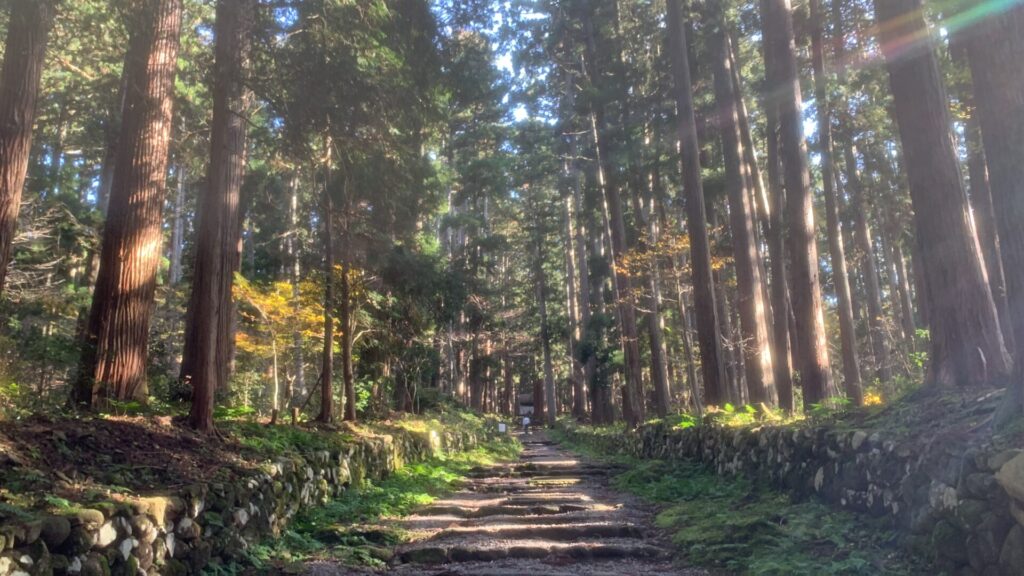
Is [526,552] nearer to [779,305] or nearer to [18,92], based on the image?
[18,92]

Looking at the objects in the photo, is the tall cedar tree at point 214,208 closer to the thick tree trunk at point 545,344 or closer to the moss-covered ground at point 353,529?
the moss-covered ground at point 353,529

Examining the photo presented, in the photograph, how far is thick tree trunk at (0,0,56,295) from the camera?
20.5 feet

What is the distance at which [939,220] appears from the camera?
7152 millimetres

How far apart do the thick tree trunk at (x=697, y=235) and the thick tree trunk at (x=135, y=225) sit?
1015 centimetres

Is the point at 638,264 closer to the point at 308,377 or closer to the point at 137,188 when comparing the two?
the point at 137,188

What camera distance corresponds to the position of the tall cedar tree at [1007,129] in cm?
491

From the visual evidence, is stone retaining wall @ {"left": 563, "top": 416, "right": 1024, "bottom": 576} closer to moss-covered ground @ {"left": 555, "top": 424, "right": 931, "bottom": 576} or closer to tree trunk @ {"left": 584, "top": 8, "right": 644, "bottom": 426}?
moss-covered ground @ {"left": 555, "top": 424, "right": 931, "bottom": 576}

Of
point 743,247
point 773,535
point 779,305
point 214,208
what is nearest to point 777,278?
point 779,305

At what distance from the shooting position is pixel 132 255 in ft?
27.7

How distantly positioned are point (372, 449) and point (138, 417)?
4699 mm

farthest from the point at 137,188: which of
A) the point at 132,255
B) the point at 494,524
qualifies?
the point at 494,524

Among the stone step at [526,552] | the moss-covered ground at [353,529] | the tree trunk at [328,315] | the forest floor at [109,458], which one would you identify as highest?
the tree trunk at [328,315]

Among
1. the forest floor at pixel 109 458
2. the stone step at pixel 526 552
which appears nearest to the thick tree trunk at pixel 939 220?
the stone step at pixel 526 552

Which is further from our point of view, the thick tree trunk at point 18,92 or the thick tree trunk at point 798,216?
the thick tree trunk at point 798,216
